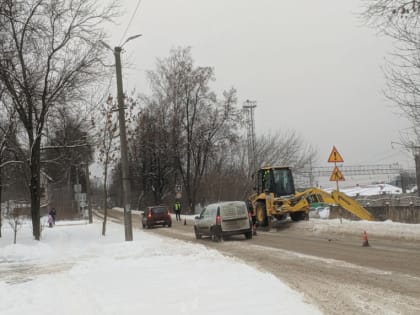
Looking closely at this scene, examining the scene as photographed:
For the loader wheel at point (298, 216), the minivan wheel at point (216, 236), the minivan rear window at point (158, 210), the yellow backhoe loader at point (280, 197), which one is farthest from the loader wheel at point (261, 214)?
the minivan rear window at point (158, 210)

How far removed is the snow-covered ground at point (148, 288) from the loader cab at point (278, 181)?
430 inches

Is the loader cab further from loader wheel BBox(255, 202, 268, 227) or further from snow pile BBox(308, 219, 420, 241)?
snow pile BBox(308, 219, 420, 241)

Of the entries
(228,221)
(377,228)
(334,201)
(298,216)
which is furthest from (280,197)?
(377,228)

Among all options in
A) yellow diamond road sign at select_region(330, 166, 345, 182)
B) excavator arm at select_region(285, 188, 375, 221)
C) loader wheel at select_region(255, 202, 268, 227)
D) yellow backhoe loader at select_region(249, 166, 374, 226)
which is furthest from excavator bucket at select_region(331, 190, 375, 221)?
loader wheel at select_region(255, 202, 268, 227)

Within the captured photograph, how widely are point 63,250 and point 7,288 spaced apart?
30.7 feet

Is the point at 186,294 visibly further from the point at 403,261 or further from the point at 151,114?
the point at 151,114

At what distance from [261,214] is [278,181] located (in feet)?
6.77

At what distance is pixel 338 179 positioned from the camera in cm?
2317

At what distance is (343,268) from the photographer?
11.9 m

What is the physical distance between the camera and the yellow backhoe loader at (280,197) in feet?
83.2

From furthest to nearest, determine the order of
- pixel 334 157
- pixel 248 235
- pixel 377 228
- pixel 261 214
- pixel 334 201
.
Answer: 1. pixel 261 214
2. pixel 334 201
3. pixel 334 157
4. pixel 248 235
5. pixel 377 228

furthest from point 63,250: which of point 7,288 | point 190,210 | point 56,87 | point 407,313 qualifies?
point 190,210

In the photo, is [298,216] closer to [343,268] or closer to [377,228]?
[377,228]

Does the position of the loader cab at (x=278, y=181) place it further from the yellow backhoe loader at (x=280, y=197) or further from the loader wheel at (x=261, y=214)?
the loader wheel at (x=261, y=214)
